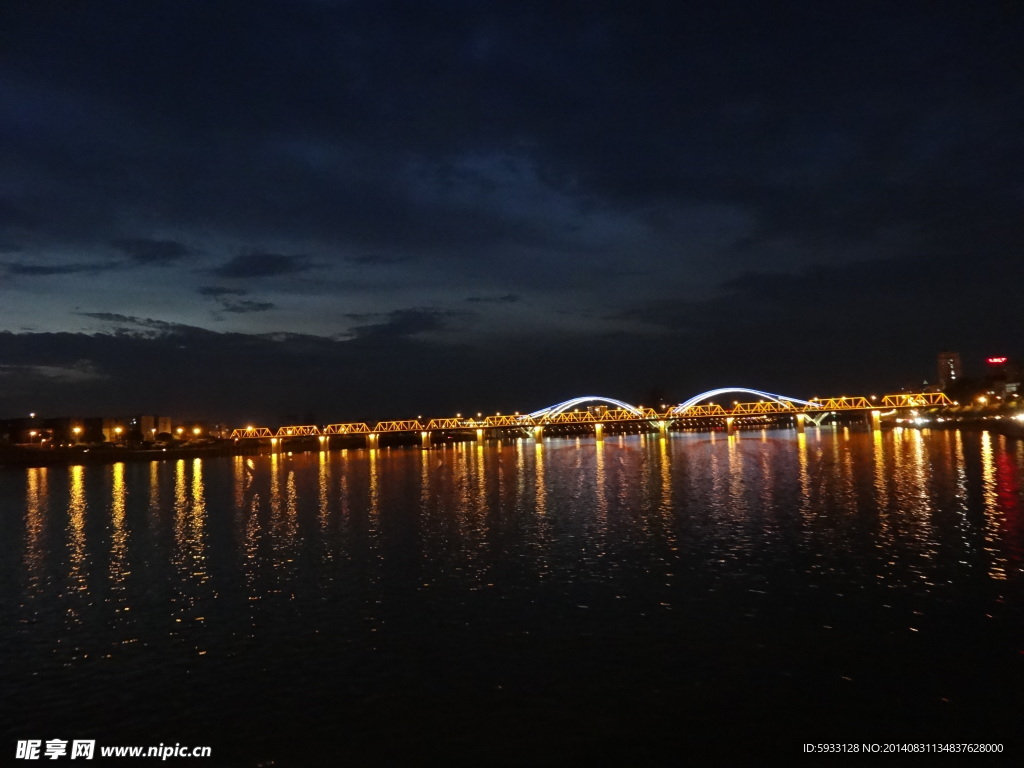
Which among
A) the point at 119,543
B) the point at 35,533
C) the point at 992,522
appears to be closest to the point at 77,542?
the point at 119,543

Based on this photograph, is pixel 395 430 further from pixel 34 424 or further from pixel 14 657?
pixel 14 657

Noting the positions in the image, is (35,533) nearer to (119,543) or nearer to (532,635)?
(119,543)

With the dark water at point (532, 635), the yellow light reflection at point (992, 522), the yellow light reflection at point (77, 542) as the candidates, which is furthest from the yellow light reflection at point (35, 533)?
the yellow light reflection at point (992, 522)

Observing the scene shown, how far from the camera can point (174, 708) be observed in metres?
11.8

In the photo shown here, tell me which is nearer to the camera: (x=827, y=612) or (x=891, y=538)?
(x=827, y=612)

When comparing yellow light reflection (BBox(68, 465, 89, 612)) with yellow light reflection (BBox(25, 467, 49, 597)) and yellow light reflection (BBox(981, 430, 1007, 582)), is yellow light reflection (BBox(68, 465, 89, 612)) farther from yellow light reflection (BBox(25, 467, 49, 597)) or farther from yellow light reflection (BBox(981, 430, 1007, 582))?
yellow light reflection (BBox(981, 430, 1007, 582))

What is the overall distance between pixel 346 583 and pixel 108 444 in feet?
470

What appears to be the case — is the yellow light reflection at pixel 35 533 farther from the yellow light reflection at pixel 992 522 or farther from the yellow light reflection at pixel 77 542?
the yellow light reflection at pixel 992 522

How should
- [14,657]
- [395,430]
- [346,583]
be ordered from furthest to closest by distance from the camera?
1. [395,430]
2. [346,583]
3. [14,657]

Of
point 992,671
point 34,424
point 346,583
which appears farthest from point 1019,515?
point 34,424

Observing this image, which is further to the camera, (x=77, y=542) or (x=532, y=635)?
(x=77, y=542)

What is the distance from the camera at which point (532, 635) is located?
1477cm

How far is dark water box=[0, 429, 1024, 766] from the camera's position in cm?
1054

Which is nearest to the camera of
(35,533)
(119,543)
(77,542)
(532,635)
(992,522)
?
(532,635)
